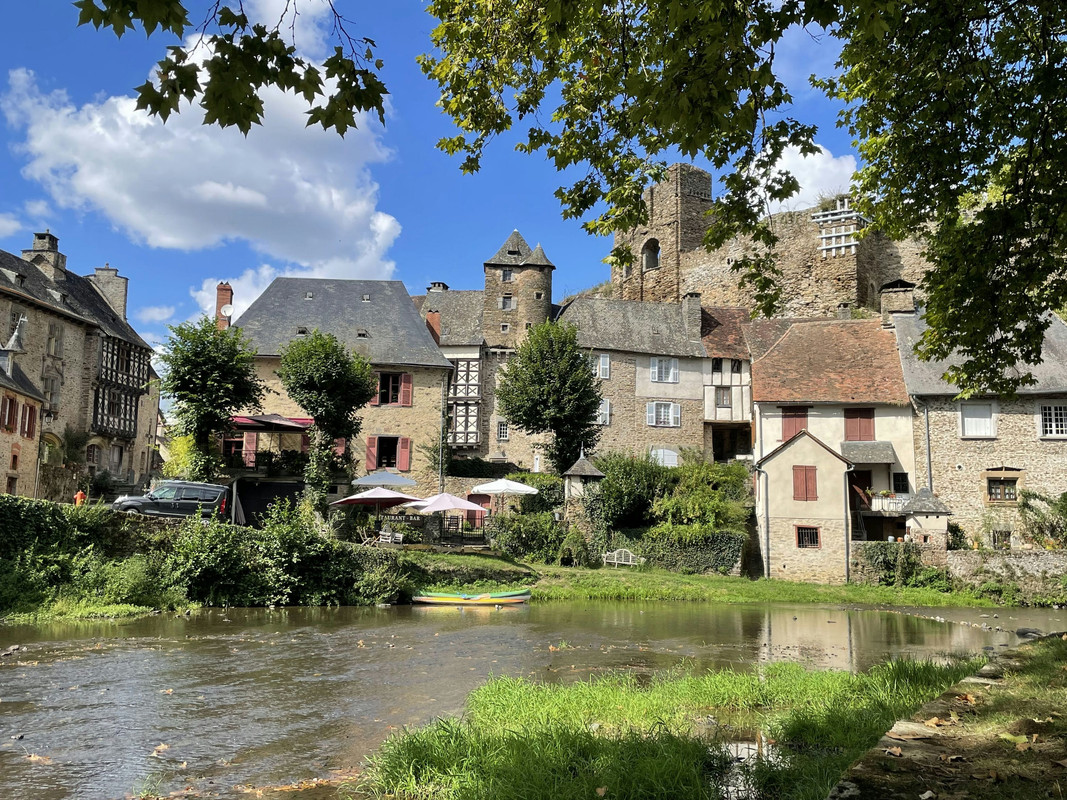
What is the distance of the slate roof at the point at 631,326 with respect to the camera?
37719 millimetres

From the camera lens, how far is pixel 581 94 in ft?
23.5

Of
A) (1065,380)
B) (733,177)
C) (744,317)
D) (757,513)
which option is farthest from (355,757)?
(744,317)

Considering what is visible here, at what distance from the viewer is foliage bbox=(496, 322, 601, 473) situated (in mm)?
30750

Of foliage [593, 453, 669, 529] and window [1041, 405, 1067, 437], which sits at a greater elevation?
window [1041, 405, 1067, 437]

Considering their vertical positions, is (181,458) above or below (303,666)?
above

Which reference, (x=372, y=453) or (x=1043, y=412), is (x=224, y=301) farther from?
(x=1043, y=412)

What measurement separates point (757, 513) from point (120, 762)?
76.6 feet

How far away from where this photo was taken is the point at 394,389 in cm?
3459

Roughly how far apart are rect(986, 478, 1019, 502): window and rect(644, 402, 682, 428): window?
43.2 ft

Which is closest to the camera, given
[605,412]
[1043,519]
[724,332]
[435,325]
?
[1043,519]

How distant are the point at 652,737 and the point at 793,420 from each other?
26.3 m

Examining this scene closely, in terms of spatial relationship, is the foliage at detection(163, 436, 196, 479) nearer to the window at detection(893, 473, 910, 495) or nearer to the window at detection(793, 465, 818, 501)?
the window at detection(793, 465, 818, 501)

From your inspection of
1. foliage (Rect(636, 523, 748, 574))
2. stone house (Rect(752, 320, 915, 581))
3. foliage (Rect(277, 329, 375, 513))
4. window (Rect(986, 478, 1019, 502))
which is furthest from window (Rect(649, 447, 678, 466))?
foliage (Rect(277, 329, 375, 513))

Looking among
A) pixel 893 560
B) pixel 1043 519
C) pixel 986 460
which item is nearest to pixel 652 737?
pixel 893 560
